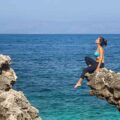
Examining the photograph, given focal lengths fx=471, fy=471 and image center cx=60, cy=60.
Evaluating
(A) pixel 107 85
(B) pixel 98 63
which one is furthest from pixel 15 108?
(B) pixel 98 63

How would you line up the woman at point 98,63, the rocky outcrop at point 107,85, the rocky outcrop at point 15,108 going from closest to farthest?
the rocky outcrop at point 15,108, the rocky outcrop at point 107,85, the woman at point 98,63

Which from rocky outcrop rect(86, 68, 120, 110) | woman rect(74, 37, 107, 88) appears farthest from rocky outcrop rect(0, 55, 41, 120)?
woman rect(74, 37, 107, 88)

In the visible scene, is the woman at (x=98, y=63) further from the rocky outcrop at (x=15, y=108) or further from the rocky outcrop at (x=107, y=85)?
the rocky outcrop at (x=15, y=108)

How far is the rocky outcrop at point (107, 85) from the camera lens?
52.6ft

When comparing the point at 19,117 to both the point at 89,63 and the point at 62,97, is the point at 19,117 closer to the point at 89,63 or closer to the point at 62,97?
the point at 89,63

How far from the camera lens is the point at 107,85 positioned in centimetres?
1633

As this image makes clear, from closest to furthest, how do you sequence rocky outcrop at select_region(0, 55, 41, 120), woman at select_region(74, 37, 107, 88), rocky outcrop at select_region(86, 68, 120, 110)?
rocky outcrop at select_region(0, 55, 41, 120), rocky outcrop at select_region(86, 68, 120, 110), woman at select_region(74, 37, 107, 88)

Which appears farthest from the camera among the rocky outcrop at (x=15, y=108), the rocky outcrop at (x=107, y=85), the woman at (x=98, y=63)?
the woman at (x=98, y=63)

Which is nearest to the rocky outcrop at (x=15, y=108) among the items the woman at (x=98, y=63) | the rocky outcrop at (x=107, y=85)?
the rocky outcrop at (x=107, y=85)

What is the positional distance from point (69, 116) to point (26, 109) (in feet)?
54.6

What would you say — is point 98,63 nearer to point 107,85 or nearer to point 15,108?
point 107,85

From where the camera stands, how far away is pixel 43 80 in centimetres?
5166

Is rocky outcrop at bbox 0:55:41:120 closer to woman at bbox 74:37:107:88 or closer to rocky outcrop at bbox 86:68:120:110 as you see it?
rocky outcrop at bbox 86:68:120:110

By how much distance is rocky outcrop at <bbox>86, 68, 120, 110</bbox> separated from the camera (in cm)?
1605
